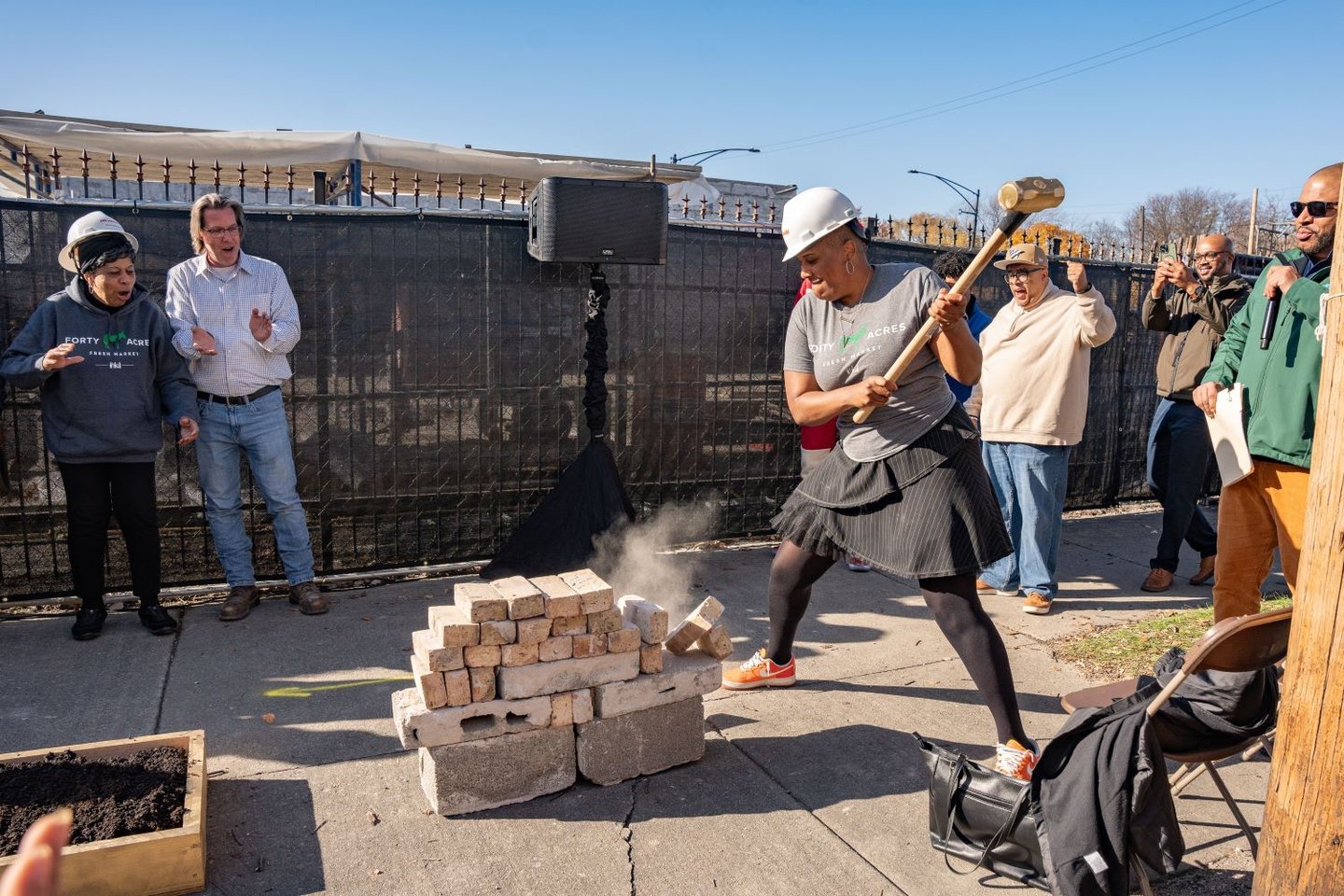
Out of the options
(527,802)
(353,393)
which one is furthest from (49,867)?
(353,393)

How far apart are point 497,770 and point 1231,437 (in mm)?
3315

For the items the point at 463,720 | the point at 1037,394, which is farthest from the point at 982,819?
the point at 1037,394

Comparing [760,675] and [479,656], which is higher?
[479,656]

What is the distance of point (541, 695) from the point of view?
3.48 m

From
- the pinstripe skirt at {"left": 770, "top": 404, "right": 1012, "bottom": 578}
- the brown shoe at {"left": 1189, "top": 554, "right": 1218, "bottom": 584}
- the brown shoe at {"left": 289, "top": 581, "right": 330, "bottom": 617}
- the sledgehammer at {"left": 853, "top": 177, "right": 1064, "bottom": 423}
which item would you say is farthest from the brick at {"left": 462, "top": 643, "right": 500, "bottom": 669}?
the brown shoe at {"left": 1189, "top": 554, "right": 1218, "bottom": 584}

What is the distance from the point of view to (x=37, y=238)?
5359 mm

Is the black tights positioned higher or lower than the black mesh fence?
lower

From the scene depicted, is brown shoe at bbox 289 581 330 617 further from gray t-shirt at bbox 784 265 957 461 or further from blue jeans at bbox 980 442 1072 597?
blue jeans at bbox 980 442 1072 597

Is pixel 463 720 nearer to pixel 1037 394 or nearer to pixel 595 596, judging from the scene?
pixel 595 596

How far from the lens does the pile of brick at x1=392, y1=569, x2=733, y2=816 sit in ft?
11.0

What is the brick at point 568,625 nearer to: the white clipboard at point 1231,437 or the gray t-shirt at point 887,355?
the gray t-shirt at point 887,355

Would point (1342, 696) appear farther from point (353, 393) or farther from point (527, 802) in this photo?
point (353, 393)

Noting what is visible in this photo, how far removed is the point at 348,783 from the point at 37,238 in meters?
3.67

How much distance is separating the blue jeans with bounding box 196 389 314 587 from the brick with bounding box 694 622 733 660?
2.85 meters
